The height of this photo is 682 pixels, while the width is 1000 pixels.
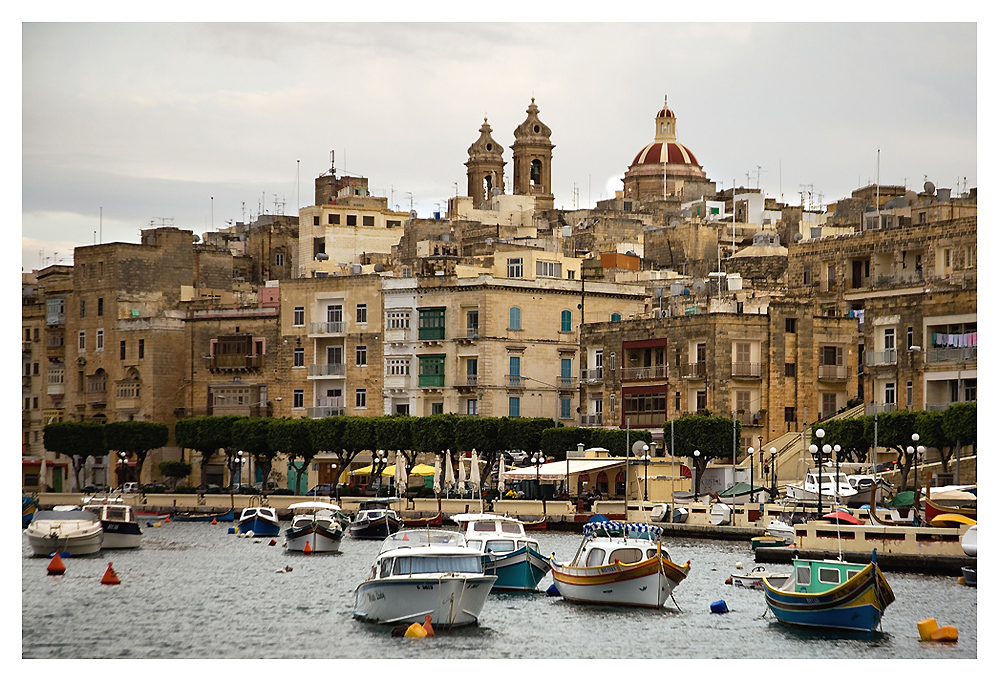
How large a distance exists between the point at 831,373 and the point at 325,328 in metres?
25.6

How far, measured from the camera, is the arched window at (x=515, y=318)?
3073 inches

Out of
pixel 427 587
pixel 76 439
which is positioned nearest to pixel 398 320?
pixel 76 439

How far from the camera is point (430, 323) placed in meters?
79.6

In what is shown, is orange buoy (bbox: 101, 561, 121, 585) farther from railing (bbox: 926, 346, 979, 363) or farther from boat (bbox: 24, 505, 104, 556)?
railing (bbox: 926, 346, 979, 363)

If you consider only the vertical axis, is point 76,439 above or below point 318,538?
above

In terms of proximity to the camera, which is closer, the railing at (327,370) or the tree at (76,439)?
the tree at (76,439)

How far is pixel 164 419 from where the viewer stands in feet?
285

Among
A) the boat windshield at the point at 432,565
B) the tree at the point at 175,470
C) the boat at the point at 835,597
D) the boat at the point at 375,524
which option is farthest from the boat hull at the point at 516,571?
the tree at the point at 175,470

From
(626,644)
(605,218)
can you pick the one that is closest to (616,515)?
(626,644)

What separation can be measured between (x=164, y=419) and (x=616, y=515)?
3538cm

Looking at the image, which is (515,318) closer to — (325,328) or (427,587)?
(325,328)

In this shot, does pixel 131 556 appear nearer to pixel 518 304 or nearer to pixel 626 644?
pixel 626 644

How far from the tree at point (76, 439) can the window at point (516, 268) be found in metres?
20.1

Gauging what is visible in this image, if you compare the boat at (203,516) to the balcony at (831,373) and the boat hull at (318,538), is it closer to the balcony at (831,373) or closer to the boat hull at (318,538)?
the boat hull at (318,538)
